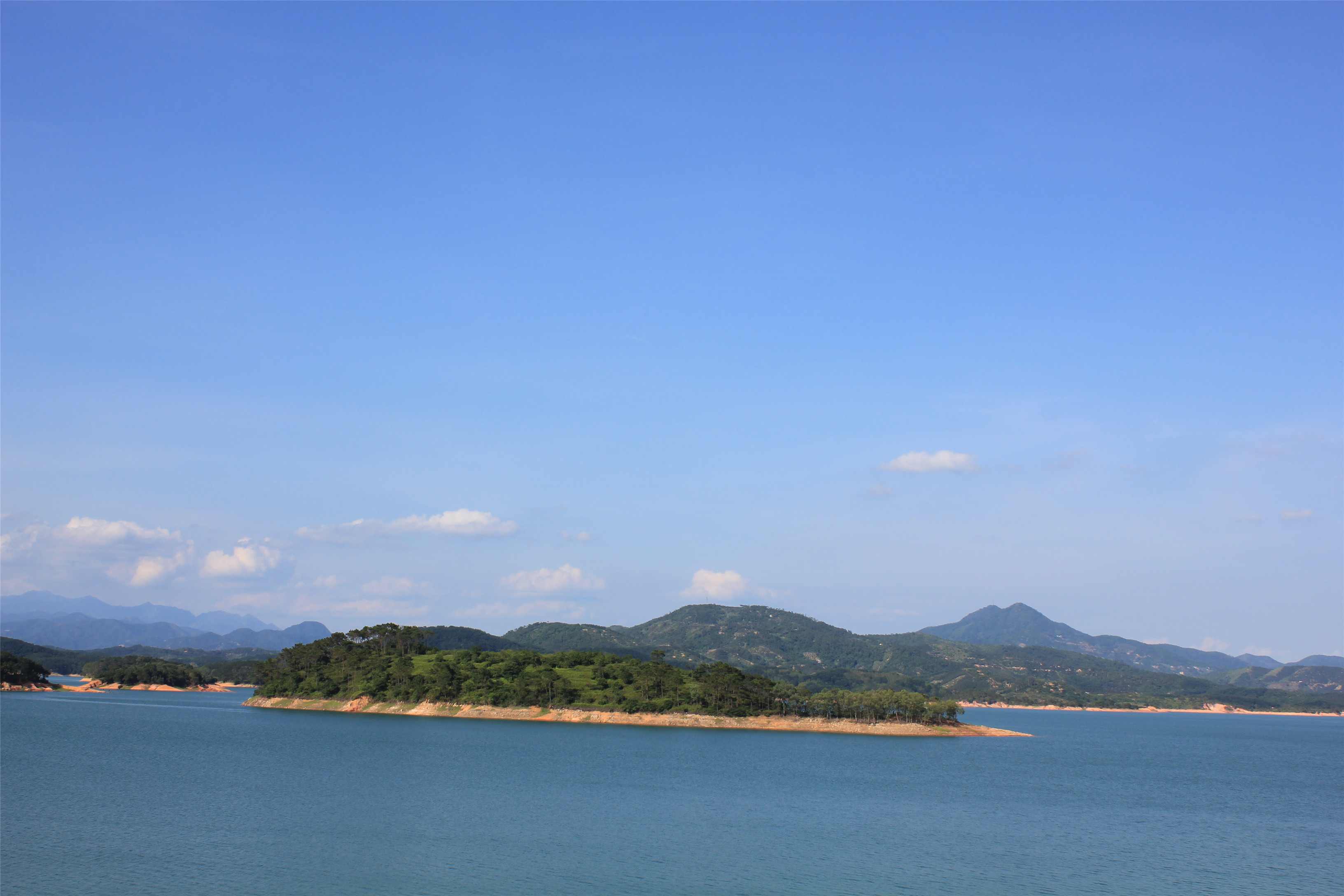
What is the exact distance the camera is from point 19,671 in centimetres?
17150

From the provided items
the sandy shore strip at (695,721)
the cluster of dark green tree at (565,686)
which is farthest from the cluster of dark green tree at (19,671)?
the sandy shore strip at (695,721)

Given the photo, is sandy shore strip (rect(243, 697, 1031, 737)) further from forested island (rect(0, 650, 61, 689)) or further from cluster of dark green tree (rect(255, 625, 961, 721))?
forested island (rect(0, 650, 61, 689))

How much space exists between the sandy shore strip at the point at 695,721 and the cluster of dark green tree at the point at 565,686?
1.27m

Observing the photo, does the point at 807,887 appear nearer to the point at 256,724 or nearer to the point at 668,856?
the point at 668,856

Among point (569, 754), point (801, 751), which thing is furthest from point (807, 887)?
point (801, 751)

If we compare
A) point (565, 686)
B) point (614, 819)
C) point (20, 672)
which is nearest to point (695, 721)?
point (565, 686)

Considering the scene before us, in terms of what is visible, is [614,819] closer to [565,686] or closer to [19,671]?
[565,686]

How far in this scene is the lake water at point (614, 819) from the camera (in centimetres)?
3462

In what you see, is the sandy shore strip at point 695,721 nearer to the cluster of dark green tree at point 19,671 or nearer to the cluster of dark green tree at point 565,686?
the cluster of dark green tree at point 565,686

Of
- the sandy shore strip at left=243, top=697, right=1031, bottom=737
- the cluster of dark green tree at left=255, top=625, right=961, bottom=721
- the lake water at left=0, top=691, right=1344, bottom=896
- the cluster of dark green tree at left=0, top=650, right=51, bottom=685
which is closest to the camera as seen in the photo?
the lake water at left=0, top=691, right=1344, bottom=896

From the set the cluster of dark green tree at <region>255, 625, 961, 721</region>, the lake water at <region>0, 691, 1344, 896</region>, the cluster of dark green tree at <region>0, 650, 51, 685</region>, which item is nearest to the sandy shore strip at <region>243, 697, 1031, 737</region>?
the cluster of dark green tree at <region>255, 625, 961, 721</region>

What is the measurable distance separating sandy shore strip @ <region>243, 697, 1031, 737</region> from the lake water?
2469cm

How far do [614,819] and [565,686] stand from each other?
8136 centimetres

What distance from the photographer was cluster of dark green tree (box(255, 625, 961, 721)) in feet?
406
